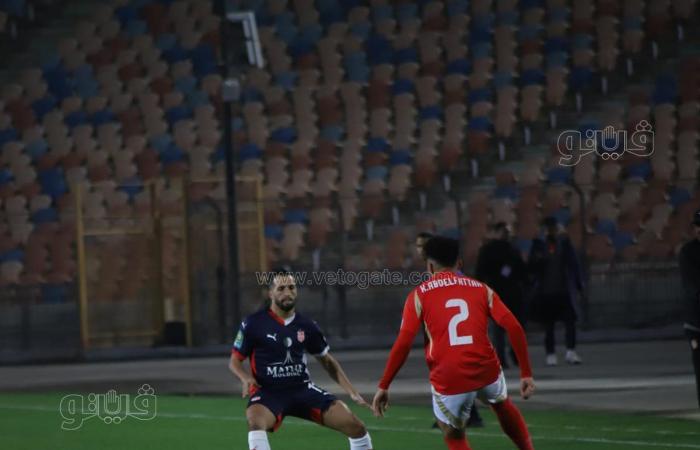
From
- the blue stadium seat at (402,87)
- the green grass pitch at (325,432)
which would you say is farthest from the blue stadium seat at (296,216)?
the green grass pitch at (325,432)

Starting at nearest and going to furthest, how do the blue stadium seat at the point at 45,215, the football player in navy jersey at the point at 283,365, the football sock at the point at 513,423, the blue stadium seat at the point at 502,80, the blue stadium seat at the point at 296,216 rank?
the football sock at the point at 513,423 < the football player in navy jersey at the point at 283,365 < the blue stadium seat at the point at 296,216 < the blue stadium seat at the point at 45,215 < the blue stadium seat at the point at 502,80

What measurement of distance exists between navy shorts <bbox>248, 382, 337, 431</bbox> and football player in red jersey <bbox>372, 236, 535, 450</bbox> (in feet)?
3.69

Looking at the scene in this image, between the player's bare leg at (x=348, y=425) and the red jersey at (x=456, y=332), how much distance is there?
0.84m

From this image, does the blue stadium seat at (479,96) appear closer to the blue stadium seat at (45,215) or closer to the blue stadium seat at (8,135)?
the blue stadium seat at (45,215)

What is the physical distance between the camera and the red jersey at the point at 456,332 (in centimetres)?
952

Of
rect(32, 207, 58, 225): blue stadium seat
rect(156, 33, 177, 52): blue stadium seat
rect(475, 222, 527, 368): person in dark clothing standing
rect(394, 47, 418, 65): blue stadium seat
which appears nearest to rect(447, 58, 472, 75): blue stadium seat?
rect(394, 47, 418, 65): blue stadium seat

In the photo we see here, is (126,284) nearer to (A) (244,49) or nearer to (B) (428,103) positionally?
(A) (244,49)

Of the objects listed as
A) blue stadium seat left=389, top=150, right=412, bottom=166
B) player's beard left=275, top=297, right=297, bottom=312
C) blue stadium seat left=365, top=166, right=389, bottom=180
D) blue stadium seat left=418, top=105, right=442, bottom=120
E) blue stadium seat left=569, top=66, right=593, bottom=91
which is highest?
blue stadium seat left=569, top=66, right=593, bottom=91

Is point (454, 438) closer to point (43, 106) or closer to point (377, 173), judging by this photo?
point (377, 173)

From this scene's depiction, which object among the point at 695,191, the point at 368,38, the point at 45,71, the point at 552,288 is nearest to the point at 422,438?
the point at 552,288

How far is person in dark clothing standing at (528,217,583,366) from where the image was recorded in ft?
70.7

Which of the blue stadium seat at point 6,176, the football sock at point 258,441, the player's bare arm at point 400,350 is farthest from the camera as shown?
the blue stadium seat at point 6,176

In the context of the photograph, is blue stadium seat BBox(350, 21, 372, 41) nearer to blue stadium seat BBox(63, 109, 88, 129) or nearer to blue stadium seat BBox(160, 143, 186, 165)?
blue stadium seat BBox(160, 143, 186, 165)

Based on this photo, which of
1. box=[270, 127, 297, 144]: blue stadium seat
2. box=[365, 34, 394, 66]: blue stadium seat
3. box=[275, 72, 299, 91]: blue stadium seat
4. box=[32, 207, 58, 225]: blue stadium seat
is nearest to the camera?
box=[32, 207, 58, 225]: blue stadium seat
